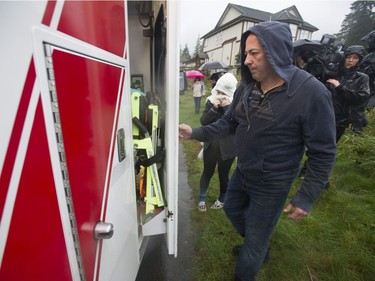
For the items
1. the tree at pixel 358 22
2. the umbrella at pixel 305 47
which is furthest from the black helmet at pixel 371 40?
the tree at pixel 358 22

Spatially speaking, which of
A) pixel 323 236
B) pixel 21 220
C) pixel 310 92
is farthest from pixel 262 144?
pixel 323 236

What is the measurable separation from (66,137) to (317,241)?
114 inches

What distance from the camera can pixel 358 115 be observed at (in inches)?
140

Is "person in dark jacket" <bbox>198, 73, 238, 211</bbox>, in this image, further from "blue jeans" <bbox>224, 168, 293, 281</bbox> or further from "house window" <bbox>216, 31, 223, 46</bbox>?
"house window" <bbox>216, 31, 223, 46</bbox>

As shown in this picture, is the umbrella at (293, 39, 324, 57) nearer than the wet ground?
No

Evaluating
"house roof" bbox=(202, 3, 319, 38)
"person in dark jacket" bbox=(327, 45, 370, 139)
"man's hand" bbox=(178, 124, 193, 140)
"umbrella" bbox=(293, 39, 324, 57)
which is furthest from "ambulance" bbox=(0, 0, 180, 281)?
"house roof" bbox=(202, 3, 319, 38)

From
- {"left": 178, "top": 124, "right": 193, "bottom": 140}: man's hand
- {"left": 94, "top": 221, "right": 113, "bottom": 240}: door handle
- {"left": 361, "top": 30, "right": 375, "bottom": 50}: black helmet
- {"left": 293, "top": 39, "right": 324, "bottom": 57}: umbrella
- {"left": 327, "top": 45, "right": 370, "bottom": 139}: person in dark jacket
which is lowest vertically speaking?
{"left": 94, "top": 221, "right": 113, "bottom": 240}: door handle

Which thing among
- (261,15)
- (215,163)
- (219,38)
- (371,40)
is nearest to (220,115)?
(215,163)

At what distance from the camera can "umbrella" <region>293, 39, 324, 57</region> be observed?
2.72m

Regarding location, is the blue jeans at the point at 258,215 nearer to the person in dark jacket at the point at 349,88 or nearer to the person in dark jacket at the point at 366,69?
the person in dark jacket at the point at 349,88

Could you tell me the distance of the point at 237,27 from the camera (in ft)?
94.7

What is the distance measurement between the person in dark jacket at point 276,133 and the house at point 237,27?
25.9 metres

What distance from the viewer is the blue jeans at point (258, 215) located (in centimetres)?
158

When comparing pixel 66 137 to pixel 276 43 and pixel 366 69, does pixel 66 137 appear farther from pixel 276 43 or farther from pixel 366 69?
pixel 366 69
